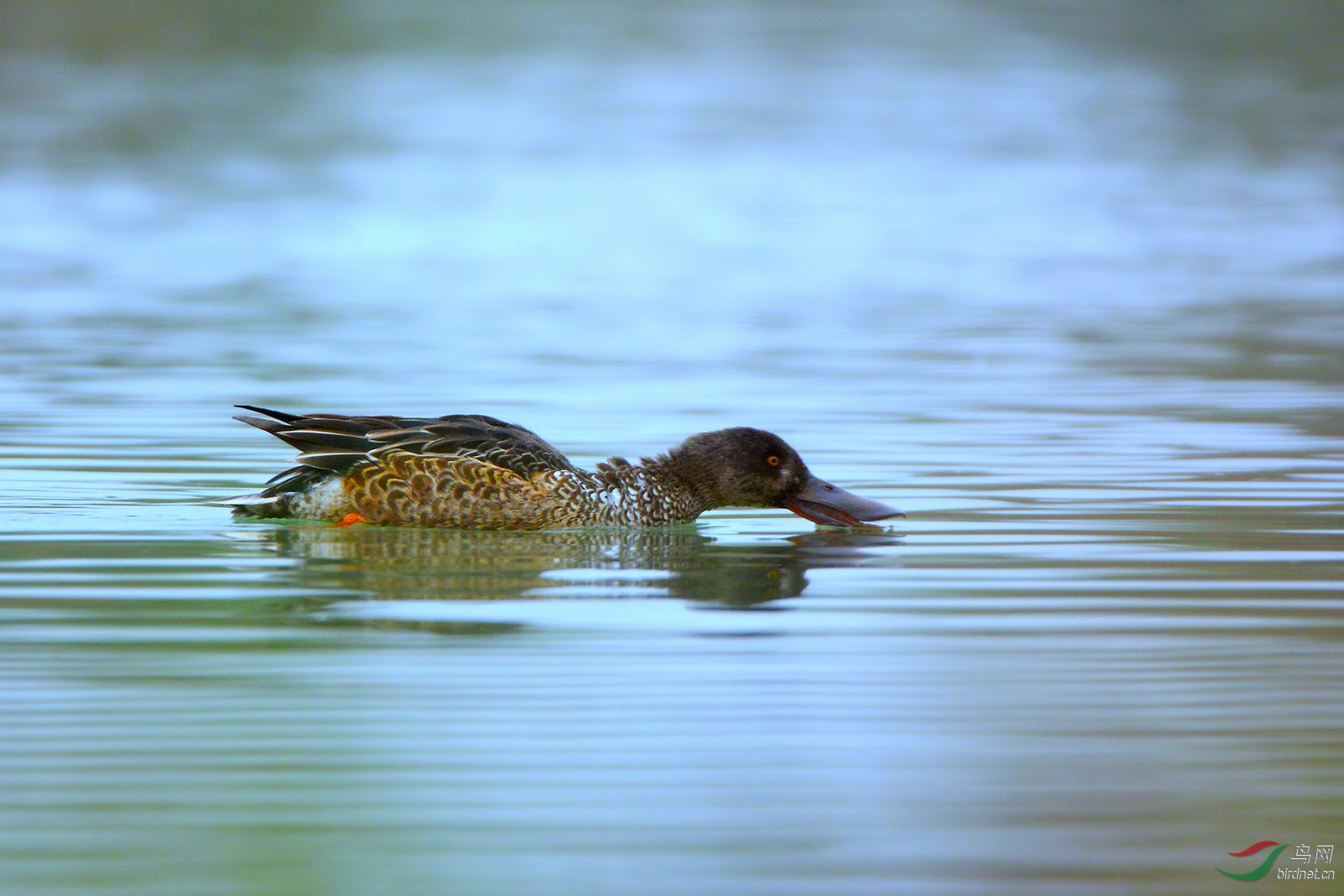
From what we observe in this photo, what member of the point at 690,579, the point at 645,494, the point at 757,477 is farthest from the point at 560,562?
the point at 757,477

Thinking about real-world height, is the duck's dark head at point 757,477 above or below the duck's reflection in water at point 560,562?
above

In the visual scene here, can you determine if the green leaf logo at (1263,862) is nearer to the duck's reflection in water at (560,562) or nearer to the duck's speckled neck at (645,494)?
the duck's reflection in water at (560,562)

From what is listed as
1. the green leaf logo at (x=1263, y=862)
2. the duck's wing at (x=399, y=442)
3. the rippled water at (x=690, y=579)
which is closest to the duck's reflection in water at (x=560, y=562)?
the rippled water at (x=690, y=579)

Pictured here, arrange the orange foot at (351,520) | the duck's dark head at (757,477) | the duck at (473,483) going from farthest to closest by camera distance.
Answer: the duck's dark head at (757,477), the orange foot at (351,520), the duck at (473,483)

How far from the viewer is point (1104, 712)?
6.34 meters

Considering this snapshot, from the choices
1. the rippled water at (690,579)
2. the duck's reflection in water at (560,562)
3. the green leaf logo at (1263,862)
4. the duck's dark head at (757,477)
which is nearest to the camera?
the green leaf logo at (1263,862)

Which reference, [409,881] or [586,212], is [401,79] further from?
[409,881]

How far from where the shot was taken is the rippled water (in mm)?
5266

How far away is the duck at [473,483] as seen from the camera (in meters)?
9.50

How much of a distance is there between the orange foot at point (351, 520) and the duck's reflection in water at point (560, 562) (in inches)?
1.8

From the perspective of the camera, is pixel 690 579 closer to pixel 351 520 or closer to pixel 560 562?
pixel 560 562

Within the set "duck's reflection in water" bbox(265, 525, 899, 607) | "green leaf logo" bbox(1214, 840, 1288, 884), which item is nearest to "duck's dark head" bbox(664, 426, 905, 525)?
"duck's reflection in water" bbox(265, 525, 899, 607)

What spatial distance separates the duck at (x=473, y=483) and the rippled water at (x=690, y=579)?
0.13 metres

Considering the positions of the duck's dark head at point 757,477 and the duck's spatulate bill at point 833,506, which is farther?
the duck's dark head at point 757,477
